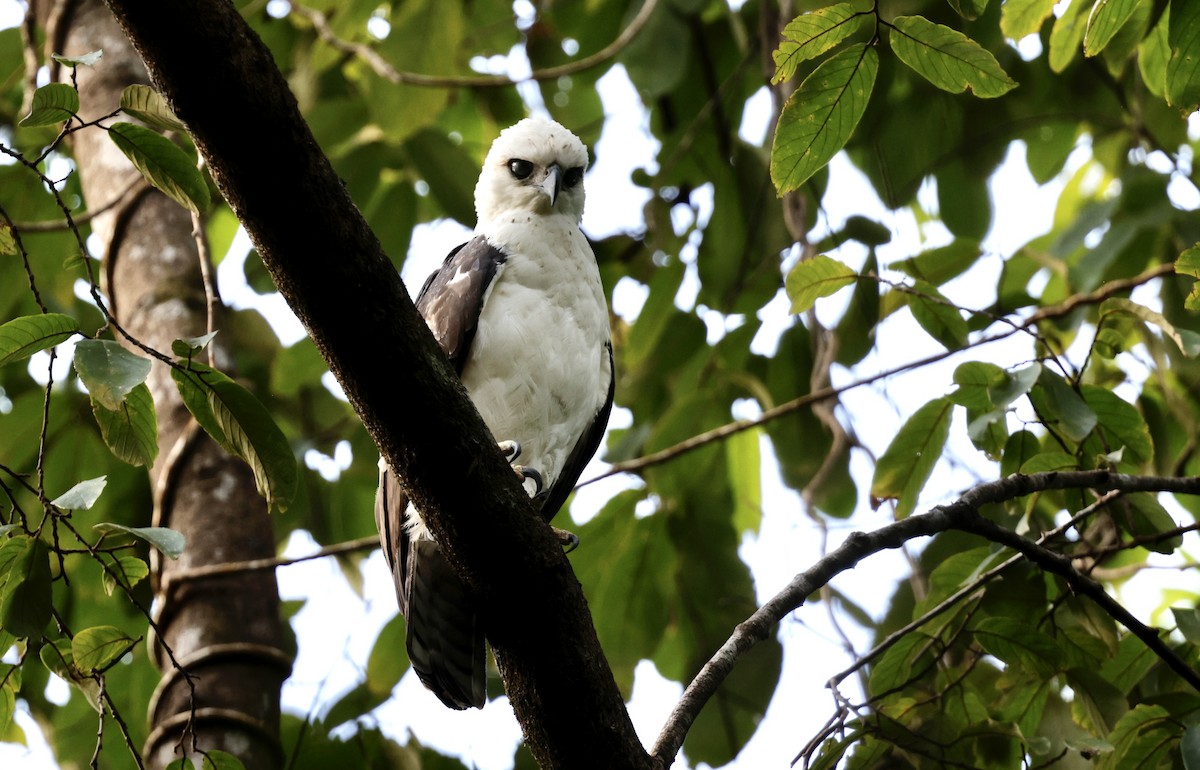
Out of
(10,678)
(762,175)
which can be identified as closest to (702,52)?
(762,175)

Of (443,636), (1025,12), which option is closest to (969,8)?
(1025,12)

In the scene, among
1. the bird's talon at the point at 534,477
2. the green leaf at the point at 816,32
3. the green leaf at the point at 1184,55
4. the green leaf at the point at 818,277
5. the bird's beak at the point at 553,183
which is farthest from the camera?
the bird's beak at the point at 553,183

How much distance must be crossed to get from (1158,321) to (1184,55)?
593mm

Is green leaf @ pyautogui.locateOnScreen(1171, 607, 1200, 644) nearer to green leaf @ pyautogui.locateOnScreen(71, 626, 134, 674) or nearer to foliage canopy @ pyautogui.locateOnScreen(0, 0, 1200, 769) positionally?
foliage canopy @ pyautogui.locateOnScreen(0, 0, 1200, 769)

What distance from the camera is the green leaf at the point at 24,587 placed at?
1.71 metres

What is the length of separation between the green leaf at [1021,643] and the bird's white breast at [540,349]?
1.40 metres

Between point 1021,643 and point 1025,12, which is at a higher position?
point 1025,12

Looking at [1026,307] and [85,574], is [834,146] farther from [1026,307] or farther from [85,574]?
[85,574]

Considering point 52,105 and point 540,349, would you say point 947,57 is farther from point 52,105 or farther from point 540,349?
point 540,349

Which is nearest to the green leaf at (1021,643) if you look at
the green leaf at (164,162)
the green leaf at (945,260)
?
the green leaf at (945,260)

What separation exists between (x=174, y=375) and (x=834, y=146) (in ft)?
3.73

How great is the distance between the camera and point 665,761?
81.2 inches

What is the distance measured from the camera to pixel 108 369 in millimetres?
1627

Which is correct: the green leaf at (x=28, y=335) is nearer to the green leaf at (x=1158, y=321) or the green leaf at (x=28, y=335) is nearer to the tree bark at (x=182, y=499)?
the tree bark at (x=182, y=499)
